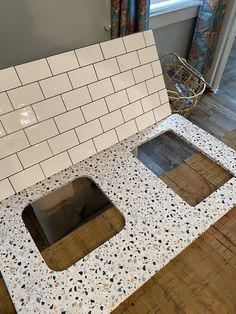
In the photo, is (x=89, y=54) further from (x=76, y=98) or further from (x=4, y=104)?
(x=4, y=104)

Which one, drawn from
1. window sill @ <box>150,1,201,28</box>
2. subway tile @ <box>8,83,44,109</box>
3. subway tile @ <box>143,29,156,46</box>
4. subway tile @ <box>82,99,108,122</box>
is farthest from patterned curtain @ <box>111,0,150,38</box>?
subway tile @ <box>8,83,44,109</box>

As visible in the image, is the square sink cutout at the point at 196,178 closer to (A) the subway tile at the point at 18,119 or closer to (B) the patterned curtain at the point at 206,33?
(A) the subway tile at the point at 18,119

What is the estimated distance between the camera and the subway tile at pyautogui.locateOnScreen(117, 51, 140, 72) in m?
0.84

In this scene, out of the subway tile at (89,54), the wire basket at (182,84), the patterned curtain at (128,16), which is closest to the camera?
the subway tile at (89,54)

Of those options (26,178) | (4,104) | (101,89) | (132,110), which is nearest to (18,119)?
(4,104)

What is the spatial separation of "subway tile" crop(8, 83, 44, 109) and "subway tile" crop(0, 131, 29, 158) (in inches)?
3.1

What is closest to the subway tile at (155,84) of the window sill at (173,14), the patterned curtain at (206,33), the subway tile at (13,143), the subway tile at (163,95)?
the subway tile at (163,95)

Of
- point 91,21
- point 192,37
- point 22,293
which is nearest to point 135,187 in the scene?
point 22,293

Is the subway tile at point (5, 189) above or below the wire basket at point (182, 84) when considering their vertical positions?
above

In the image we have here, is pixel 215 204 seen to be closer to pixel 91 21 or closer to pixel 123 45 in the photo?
pixel 123 45

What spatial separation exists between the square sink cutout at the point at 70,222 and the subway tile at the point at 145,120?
0.88 feet

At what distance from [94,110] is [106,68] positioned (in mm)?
141

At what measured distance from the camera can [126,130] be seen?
2.91 ft

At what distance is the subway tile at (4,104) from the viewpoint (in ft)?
2.19
